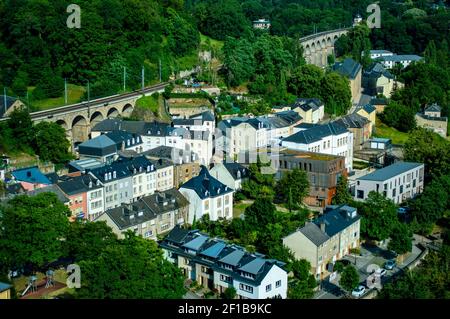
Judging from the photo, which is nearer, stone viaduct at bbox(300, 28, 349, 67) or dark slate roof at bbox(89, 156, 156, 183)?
dark slate roof at bbox(89, 156, 156, 183)

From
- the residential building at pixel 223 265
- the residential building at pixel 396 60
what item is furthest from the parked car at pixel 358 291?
the residential building at pixel 396 60

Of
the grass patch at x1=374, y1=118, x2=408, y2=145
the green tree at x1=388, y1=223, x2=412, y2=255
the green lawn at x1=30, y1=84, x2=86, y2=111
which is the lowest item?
the grass patch at x1=374, y1=118, x2=408, y2=145

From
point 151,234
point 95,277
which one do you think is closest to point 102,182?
point 151,234

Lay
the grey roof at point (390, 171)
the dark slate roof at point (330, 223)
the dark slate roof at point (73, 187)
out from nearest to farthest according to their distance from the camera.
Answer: the dark slate roof at point (330, 223) < the dark slate roof at point (73, 187) < the grey roof at point (390, 171)

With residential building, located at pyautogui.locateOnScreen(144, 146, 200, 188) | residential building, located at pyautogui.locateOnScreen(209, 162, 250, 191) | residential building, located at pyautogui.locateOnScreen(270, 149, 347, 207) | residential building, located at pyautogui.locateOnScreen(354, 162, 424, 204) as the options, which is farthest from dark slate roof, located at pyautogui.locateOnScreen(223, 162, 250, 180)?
residential building, located at pyautogui.locateOnScreen(354, 162, 424, 204)

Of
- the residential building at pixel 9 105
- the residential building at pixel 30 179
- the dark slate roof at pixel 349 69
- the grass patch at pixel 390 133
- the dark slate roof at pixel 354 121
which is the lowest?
the grass patch at pixel 390 133

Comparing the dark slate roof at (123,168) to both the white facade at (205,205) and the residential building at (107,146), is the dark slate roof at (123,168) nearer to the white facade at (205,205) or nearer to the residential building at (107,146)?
the residential building at (107,146)

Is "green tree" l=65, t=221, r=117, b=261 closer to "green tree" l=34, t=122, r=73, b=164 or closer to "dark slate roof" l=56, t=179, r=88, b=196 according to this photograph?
"dark slate roof" l=56, t=179, r=88, b=196
